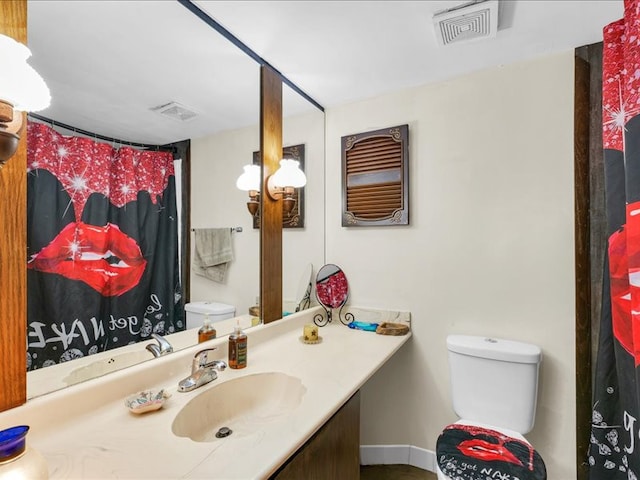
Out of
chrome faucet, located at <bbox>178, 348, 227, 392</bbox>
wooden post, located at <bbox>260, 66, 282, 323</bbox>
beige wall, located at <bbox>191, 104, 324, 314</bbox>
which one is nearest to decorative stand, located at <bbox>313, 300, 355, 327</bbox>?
beige wall, located at <bbox>191, 104, 324, 314</bbox>

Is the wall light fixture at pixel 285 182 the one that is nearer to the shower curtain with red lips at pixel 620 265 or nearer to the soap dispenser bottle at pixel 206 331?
the soap dispenser bottle at pixel 206 331

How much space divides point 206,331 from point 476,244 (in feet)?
4.74

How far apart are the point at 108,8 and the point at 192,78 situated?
37cm

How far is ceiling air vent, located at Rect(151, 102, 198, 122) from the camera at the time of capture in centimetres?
130

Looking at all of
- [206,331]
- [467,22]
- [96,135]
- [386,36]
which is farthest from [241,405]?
[467,22]

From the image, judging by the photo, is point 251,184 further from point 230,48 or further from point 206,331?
point 206,331

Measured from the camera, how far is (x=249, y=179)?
5.45 feet

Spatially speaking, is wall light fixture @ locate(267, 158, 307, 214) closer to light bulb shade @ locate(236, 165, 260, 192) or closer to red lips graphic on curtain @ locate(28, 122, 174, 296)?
light bulb shade @ locate(236, 165, 260, 192)

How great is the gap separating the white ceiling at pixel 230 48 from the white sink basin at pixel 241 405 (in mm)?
1000

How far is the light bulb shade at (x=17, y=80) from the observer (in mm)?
709

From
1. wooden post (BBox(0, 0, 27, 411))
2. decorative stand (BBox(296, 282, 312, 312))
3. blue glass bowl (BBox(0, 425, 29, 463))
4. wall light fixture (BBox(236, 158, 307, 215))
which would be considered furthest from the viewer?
decorative stand (BBox(296, 282, 312, 312))

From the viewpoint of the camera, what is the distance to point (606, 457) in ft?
4.25

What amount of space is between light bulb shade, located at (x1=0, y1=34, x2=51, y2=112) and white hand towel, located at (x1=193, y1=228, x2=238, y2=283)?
76cm

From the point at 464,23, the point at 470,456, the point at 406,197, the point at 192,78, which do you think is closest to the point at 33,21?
the point at 192,78
